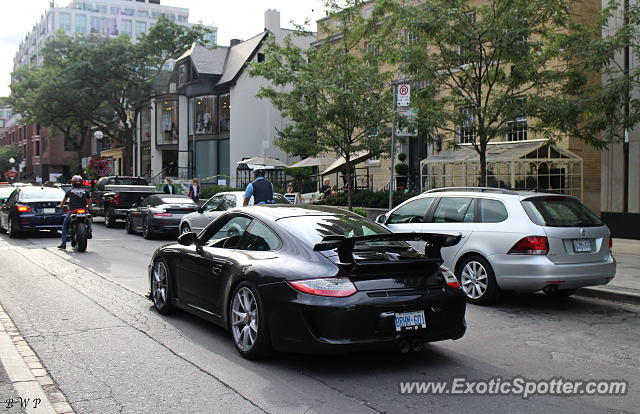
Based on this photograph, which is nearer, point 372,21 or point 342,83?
point 342,83

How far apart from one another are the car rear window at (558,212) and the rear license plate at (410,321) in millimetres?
3653

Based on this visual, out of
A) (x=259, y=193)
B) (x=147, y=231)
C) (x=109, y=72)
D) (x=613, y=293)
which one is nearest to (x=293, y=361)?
(x=613, y=293)

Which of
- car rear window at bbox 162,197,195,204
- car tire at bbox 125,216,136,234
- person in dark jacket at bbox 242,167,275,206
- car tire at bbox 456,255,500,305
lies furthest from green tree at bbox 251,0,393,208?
car tire at bbox 456,255,500,305

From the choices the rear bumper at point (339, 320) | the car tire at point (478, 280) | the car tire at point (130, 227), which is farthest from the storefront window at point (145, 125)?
the rear bumper at point (339, 320)

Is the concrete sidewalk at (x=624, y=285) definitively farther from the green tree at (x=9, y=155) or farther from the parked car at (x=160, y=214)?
the green tree at (x=9, y=155)

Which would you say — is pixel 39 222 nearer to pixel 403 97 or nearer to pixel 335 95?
pixel 335 95

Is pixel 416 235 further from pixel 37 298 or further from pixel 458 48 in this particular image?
pixel 458 48

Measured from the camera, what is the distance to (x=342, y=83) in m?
18.0

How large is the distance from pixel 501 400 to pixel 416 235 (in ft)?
5.29

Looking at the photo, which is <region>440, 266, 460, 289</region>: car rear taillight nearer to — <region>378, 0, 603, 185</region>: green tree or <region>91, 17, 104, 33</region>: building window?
<region>378, 0, 603, 185</region>: green tree

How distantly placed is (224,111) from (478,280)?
107ft

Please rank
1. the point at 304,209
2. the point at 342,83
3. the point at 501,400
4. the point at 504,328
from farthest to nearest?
the point at 342,83, the point at 504,328, the point at 304,209, the point at 501,400

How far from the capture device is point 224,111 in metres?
39.8

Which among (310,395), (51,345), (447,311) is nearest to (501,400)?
(447,311)
